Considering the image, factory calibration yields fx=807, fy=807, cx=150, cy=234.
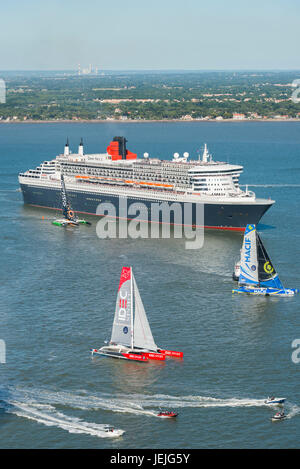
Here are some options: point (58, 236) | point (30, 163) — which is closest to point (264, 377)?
point (58, 236)

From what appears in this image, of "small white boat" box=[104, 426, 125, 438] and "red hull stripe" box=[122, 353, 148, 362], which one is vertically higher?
"red hull stripe" box=[122, 353, 148, 362]

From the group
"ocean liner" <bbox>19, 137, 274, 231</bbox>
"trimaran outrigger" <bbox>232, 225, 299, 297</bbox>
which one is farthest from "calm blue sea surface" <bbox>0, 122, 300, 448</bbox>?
"ocean liner" <bbox>19, 137, 274, 231</bbox>

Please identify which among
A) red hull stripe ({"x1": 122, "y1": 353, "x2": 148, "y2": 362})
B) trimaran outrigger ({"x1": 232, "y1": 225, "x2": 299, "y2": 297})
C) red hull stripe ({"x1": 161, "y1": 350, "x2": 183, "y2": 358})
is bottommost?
red hull stripe ({"x1": 122, "y1": 353, "x2": 148, "y2": 362})

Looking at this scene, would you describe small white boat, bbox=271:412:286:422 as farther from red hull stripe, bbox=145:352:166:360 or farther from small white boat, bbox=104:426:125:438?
red hull stripe, bbox=145:352:166:360

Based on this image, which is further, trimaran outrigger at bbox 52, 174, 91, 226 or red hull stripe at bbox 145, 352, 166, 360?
trimaran outrigger at bbox 52, 174, 91, 226

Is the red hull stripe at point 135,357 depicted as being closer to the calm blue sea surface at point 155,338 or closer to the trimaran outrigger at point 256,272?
the calm blue sea surface at point 155,338

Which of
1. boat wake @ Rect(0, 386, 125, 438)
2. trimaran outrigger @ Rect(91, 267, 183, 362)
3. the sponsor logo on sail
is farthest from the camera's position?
the sponsor logo on sail
